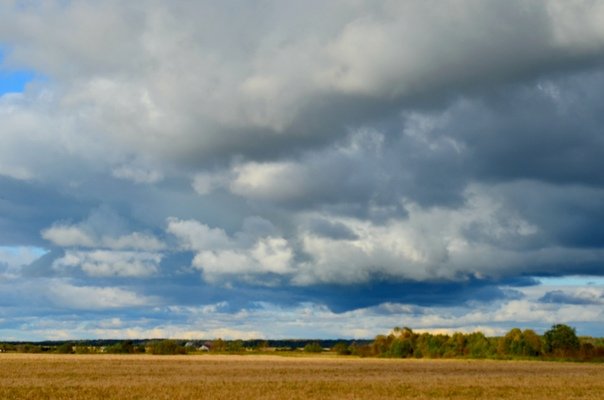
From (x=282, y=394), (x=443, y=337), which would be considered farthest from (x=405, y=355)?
(x=282, y=394)

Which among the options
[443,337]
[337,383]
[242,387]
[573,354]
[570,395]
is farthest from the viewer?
[443,337]

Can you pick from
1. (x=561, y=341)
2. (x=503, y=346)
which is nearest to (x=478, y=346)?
(x=503, y=346)

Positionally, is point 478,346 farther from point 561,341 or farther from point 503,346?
point 561,341

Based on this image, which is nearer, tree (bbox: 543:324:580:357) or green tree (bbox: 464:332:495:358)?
tree (bbox: 543:324:580:357)

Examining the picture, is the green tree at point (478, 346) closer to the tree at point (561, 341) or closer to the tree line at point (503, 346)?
the tree line at point (503, 346)

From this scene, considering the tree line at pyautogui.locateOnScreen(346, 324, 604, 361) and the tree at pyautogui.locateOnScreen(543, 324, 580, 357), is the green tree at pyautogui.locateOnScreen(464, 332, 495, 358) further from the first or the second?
the tree at pyautogui.locateOnScreen(543, 324, 580, 357)

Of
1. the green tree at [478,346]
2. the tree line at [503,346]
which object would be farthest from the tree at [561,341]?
the green tree at [478,346]

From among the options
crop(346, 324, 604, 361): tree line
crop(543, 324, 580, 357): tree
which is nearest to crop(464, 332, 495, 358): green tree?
crop(346, 324, 604, 361): tree line

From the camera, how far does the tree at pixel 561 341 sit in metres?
162

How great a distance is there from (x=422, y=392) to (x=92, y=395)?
935 inches

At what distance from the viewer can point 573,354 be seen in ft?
526

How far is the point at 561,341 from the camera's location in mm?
163875

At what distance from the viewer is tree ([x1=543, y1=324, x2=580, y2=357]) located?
162 meters

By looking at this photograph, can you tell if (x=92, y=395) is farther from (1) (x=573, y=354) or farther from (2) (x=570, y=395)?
(1) (x=573, y=354)
